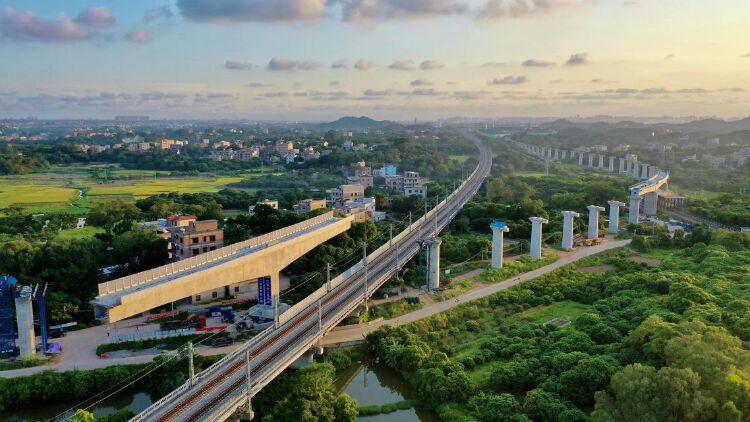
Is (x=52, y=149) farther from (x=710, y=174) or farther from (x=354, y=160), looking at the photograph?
(x=710, y=174)

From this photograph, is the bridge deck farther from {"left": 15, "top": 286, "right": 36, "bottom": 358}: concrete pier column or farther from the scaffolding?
the scaffolding

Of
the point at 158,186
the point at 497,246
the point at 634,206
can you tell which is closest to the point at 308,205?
the point at 497,246

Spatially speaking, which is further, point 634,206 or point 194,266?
point 634,206

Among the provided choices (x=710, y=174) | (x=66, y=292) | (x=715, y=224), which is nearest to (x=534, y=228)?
(x=715, y=224)

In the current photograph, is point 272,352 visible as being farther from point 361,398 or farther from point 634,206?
point 634,206

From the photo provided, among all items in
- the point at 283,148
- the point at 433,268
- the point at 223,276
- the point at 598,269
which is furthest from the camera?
the point at 283,148
